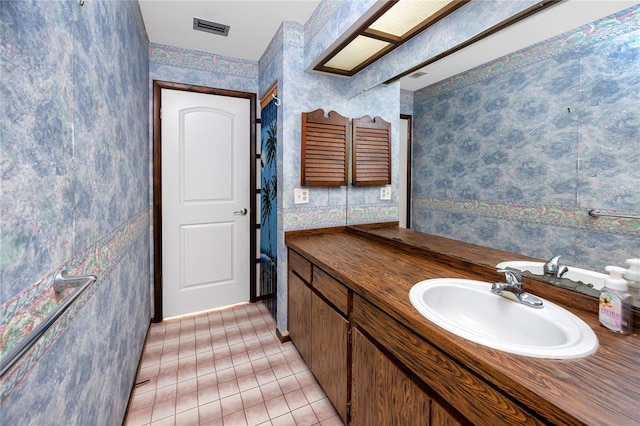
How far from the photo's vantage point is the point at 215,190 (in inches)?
109

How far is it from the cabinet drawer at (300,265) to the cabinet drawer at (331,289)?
104 millimetres

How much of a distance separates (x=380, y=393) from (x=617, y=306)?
0.79 metres

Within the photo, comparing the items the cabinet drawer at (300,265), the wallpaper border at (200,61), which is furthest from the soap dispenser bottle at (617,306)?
the wallpaper border at (200,61)

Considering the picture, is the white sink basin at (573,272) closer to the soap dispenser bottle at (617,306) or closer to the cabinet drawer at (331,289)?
the soap dispenser bottle at (617,306)

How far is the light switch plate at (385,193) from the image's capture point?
191cm

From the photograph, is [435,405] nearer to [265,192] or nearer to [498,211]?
[498,211]

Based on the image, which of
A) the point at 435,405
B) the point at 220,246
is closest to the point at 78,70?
the point at 435,405

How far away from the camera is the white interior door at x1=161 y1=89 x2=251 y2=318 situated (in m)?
2.61

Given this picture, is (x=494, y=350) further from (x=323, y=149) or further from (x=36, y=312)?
(x=323, y=149)

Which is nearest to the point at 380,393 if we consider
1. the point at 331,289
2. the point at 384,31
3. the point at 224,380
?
the point at 331,289

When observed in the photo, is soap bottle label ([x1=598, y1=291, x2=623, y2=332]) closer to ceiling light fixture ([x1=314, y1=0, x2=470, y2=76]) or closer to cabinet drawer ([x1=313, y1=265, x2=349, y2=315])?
cabinet drawer ([x1=313, y1=265, x2=349, y2=315])

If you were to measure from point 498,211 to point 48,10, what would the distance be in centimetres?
159

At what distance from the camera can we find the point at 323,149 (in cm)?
220

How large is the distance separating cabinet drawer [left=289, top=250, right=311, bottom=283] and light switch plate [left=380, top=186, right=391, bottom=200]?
0.69 metres
